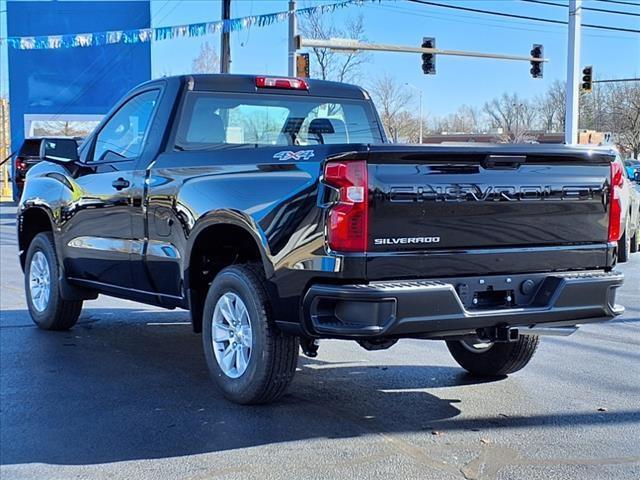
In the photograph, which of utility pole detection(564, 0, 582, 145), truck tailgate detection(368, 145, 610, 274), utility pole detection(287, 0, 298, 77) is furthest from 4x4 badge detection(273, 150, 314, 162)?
utility pole detection(287, 0, 298, 77)

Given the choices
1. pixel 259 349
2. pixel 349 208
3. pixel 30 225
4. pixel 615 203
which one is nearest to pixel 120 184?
pixel 259 349

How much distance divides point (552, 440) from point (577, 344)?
260 cm

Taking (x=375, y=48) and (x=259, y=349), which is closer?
(x=259, y=349)

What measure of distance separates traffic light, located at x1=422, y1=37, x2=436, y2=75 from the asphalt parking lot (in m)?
18.8

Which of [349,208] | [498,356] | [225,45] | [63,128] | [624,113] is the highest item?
[624,113]

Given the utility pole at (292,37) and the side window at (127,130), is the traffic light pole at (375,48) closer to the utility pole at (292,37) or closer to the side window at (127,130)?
the utility pole at (292,37)

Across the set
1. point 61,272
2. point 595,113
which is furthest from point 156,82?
point 595,113

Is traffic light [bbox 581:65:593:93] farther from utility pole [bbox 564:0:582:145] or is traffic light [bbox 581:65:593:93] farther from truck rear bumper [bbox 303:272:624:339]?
truck rear bumper [bbox 303:272:624:339]

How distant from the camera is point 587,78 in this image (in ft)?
83.8

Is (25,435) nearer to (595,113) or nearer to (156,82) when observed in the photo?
(156,82)

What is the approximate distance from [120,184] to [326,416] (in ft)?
7.85

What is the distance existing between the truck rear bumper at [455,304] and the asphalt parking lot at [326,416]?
608 millimetres

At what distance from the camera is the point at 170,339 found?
6.81 metres

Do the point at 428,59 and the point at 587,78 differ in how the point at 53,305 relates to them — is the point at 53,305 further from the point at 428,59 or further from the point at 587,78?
the point at 587,78
